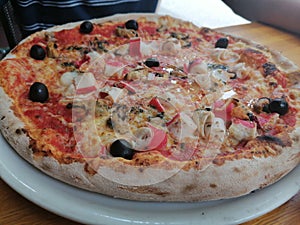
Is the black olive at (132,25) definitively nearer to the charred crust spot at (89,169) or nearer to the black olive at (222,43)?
the black olive at (222,43)

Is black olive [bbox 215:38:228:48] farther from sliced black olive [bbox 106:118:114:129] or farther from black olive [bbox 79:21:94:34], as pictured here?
sliced black olive [bbox 106:118:114:129]

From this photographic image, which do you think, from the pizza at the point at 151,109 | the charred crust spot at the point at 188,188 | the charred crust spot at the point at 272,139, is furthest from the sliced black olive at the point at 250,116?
the charred crust spot at the point at 188,188

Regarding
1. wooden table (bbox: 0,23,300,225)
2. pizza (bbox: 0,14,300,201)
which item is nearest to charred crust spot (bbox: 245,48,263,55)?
pizza (bbox: 0,14,300,201)

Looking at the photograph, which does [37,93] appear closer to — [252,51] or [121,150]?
[121,150]

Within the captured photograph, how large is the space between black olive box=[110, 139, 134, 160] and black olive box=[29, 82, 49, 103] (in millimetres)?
313

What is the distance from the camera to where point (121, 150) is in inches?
36.8

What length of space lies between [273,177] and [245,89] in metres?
0.44

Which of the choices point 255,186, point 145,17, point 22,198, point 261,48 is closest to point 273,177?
point 255,186

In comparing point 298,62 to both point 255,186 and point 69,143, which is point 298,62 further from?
point 69,143

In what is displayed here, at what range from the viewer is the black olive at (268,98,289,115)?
115 cm

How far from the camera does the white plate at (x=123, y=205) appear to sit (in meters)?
0.83

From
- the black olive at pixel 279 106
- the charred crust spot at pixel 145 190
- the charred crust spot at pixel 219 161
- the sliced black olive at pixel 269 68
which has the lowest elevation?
the sliced black olive at pixel 269 68

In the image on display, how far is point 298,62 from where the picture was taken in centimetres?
164

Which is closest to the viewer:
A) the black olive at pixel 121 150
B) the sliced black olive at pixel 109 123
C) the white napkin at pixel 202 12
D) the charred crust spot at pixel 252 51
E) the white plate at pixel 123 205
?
the white plate at pixel 123 205
